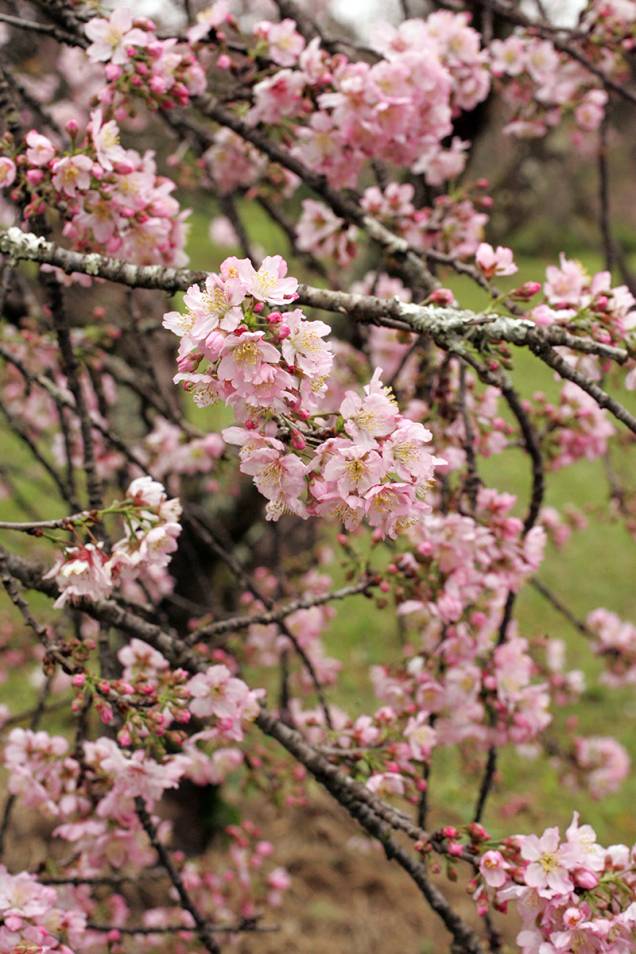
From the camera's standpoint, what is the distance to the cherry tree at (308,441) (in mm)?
1082

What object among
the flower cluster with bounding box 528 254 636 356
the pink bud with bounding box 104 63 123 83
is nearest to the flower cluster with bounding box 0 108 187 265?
the pink bud with bounding box 104 63 123 83

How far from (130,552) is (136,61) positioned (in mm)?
951

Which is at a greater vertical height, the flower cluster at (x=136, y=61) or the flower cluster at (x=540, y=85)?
the flower cluster at (x=540, y=85)

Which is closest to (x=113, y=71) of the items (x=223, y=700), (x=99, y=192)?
(x=99, y=192)

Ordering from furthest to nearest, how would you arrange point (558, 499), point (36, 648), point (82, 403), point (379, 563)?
point (558, 499), point (379, 563), point (36, 648), point (82, 403)

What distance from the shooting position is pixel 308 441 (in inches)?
42.1

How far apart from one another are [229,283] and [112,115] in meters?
0.94

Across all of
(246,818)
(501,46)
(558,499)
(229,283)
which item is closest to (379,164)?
(501,46)

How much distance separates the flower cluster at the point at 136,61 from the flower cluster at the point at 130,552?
32.0 inches

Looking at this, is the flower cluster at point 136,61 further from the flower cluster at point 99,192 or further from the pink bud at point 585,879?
the pink bud at point 585,879

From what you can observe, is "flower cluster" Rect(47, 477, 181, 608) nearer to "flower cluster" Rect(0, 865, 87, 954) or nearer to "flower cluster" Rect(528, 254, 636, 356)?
"flower cluster" Rect(0, 865, 87, 954)

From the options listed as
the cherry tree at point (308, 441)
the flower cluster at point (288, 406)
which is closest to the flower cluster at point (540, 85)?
the cherry tree at point (308, 441)

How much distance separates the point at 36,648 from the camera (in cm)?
367

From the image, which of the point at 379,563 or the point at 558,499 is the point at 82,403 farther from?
the point at 558,499
